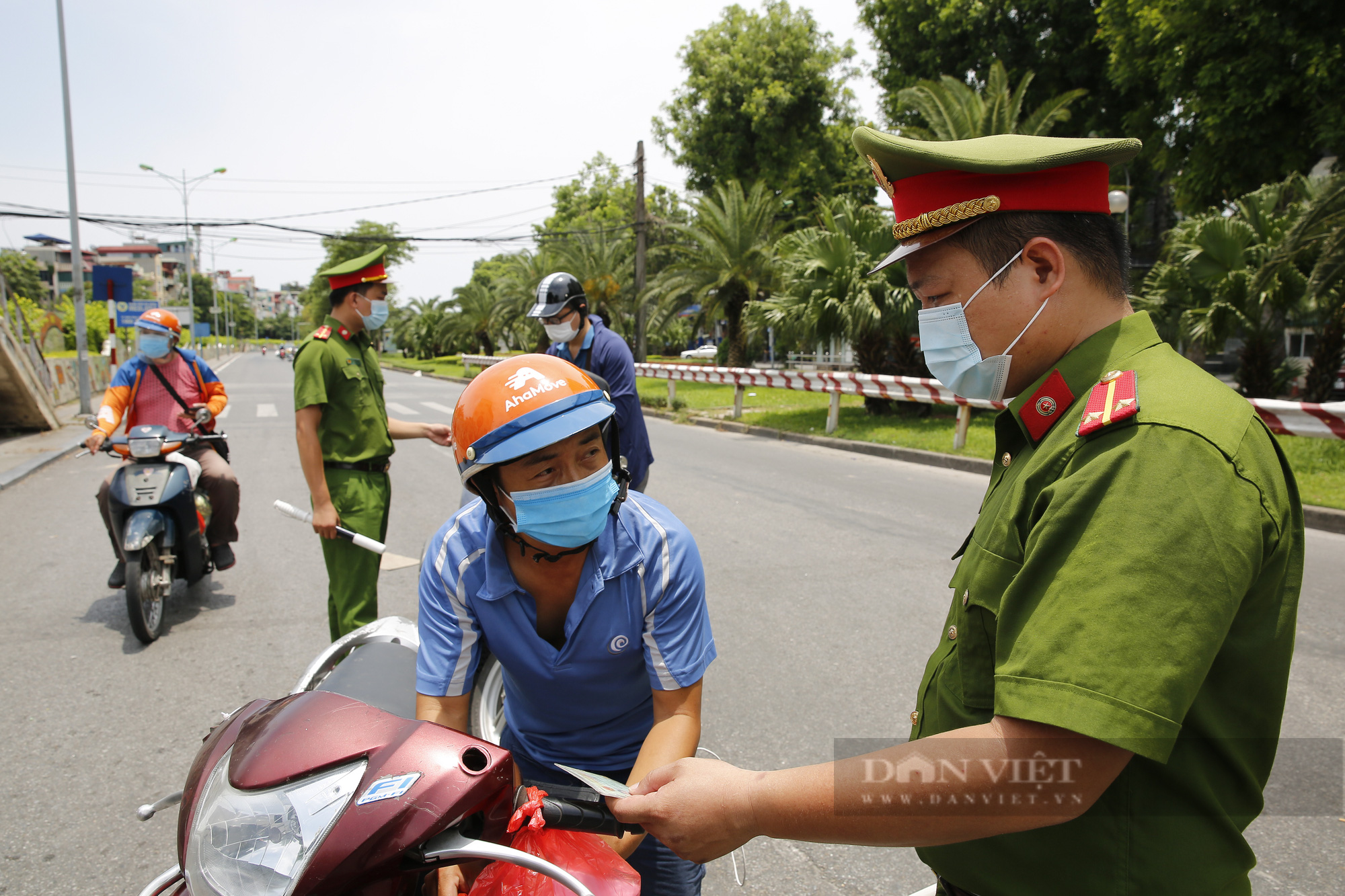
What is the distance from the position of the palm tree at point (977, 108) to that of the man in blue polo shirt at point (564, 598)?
13107 mm

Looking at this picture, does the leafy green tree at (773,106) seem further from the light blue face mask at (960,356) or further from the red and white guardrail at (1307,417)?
the light blue face mask at (960,356)

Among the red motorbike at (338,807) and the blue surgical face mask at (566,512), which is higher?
the blue surgical face mask at (566,512)

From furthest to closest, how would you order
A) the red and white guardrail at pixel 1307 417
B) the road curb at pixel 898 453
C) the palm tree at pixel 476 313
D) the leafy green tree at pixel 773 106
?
the palm tree at pixel 476 313
the leafy green tree at pixel 773 106
the red and white guardrail at pixel 1307 417
the road curb at pixel 898 453

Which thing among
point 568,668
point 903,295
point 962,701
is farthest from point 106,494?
point 903,295

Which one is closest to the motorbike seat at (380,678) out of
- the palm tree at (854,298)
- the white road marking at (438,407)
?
the palm tree at (854,298)

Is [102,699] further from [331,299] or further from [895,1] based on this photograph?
[895,1]

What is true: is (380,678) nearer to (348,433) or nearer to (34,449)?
(348,433)

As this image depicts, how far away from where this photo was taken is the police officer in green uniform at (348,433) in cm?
370

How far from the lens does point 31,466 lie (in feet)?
32.2

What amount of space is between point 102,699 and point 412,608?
62.0 inches

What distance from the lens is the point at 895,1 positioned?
21.7m

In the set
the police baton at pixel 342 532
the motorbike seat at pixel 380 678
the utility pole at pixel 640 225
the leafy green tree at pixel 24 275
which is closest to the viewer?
the motorbike seat at pixel 380 678

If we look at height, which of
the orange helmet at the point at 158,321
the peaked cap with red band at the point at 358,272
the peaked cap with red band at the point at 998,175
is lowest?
the orange helmet at the point at 158,321

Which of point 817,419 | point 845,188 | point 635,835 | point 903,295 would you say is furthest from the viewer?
point 845,188
